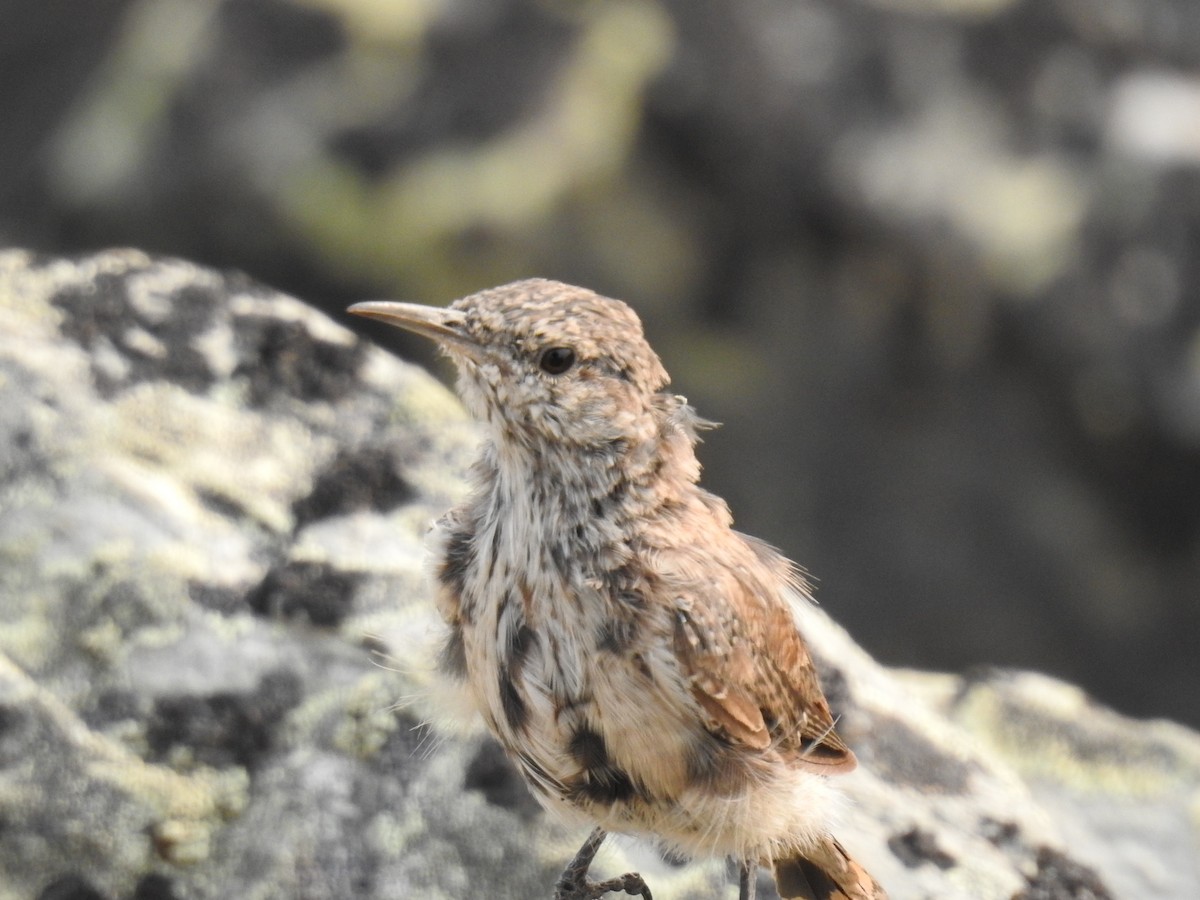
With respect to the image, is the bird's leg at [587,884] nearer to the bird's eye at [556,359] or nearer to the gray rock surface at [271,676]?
the gray rock surface at [271,676]

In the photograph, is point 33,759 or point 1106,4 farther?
point 1106,4

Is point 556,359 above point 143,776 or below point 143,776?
above

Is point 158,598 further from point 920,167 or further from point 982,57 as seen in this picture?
point 982,57

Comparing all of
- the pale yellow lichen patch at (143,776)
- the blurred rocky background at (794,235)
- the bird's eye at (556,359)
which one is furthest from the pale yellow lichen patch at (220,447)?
the blurred rocky background at (794,235)

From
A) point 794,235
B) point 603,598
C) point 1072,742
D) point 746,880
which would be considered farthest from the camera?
point 794,235

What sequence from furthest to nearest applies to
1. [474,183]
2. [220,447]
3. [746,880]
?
1. [474,183]
2. [220,447]
3. [746,880]

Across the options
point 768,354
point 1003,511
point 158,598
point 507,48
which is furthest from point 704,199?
point 158,598

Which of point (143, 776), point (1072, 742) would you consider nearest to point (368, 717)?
point (143, 776)

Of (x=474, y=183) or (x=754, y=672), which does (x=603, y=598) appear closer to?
(x=754, y=672)
